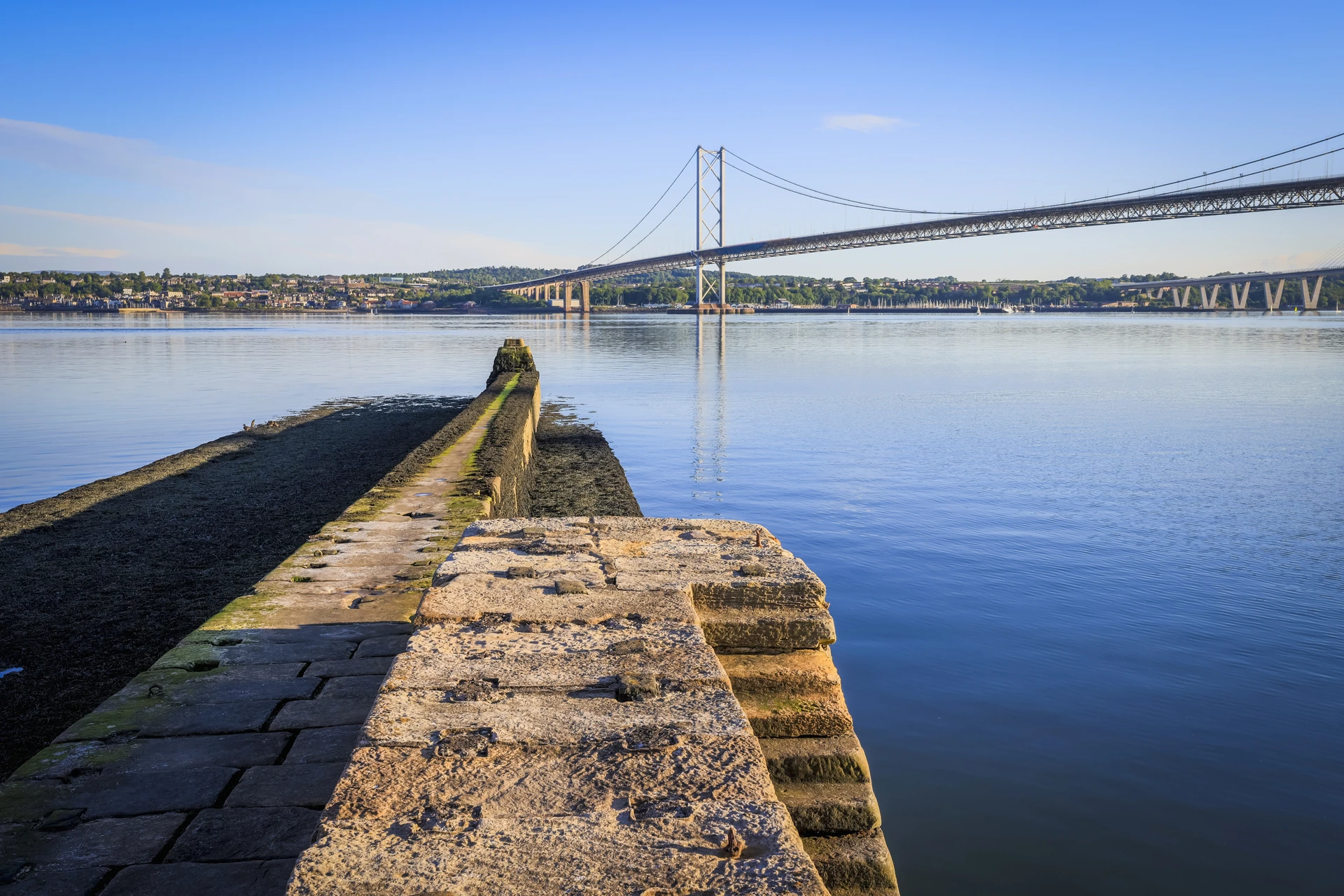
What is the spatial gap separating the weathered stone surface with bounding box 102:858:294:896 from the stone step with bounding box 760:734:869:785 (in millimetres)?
1203

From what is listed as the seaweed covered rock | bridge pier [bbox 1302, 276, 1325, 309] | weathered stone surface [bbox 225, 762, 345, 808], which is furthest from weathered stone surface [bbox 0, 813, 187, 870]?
bridge pier [bbox 1302, 276, 1325, 309]

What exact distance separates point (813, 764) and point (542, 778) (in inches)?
37.2

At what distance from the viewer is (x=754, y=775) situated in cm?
199

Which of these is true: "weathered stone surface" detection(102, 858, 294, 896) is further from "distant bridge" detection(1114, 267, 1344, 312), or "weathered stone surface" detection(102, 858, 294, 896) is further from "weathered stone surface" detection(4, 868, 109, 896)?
"distant bridge" detection(1114, 267, 1344, 312)

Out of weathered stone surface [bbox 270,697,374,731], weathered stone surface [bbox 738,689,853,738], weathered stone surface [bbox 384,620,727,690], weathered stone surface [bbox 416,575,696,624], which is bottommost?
weathered stone surface [bbox 270,697,374,731]

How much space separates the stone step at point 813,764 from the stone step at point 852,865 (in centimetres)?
17

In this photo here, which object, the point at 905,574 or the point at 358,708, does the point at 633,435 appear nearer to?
the point at 905,574

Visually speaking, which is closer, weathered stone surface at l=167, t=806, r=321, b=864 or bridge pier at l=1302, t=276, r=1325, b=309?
weathered stone surface at l=167, t=806, r=321, b=864

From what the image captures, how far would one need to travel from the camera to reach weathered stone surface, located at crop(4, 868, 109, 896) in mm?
2188

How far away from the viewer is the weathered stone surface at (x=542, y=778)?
1.88 m

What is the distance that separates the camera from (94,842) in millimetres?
2400

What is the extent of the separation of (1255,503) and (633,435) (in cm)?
993

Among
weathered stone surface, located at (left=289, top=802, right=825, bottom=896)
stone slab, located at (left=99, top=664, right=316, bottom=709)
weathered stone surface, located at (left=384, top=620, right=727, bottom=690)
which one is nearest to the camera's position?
weathered stone surface, located at (left=289, top=802, right=825, bottom=896)

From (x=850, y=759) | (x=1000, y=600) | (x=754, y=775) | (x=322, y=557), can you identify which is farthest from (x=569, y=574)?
(x=1000, y=600)
